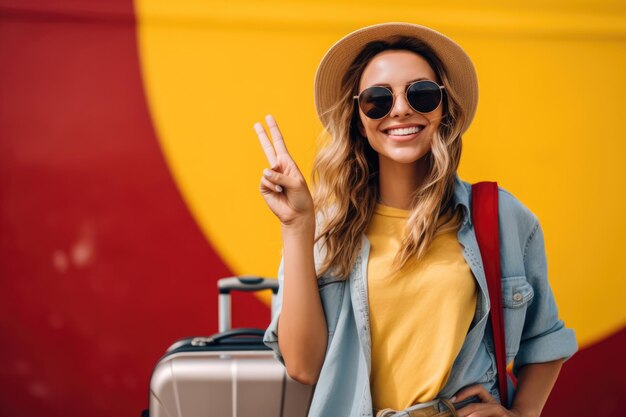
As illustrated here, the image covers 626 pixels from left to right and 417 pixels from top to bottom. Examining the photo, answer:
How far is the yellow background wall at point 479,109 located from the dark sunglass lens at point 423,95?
3.14ft

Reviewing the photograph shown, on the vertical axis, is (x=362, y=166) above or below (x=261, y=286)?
above

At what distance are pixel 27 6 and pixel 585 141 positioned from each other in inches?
71.2

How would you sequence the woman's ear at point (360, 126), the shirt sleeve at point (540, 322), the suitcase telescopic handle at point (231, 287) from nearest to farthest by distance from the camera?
the shirt sleeve at point (540, 322)
the woman's ear at point (360, 126)
the suitcase telescopic handle at point (231, 287)

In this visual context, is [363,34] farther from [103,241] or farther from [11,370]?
[11,370]

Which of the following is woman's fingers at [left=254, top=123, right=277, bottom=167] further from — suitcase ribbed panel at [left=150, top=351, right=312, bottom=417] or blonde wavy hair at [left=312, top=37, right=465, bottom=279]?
suitcase ribbed panel at [left=150, top=351, right=312, bottom=417]

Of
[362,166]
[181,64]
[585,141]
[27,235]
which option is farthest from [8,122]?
[585,141]

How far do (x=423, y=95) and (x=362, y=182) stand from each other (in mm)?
217

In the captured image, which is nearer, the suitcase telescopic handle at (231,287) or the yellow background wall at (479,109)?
the suitcase telescopic handle at (231,287)

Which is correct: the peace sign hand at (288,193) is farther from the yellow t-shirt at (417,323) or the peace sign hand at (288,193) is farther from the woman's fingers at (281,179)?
the yellow t-shirt at (417,323)

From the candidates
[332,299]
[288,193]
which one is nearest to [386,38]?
[288,193]

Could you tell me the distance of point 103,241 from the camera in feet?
7.18

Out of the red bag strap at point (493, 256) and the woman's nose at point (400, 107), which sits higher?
the woman's nose at point (400, 107)

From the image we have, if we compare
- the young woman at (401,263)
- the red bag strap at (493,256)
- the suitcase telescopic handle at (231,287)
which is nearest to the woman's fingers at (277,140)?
the young woman at (401,263)

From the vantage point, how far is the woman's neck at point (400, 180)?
56.2 inches
